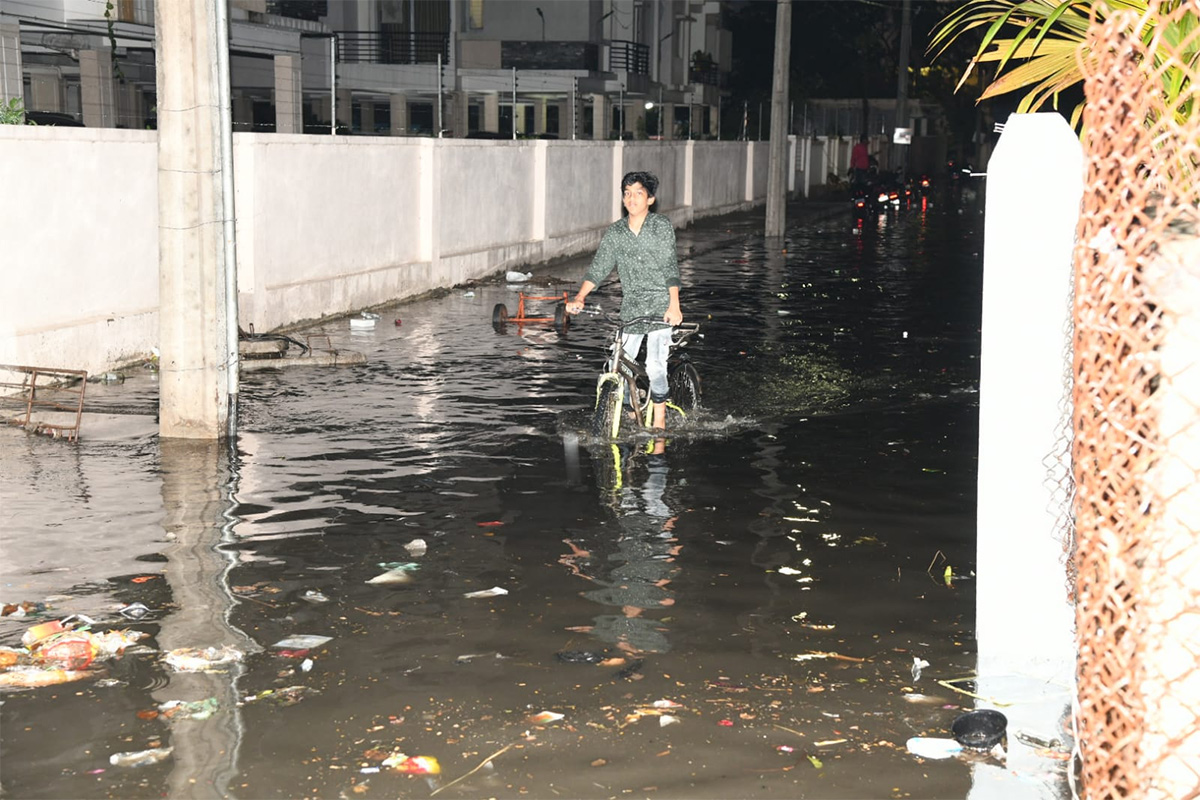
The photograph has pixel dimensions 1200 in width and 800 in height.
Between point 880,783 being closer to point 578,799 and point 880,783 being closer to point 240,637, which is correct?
point 578,799

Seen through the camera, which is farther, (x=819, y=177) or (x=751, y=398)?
(x=819, y=177)

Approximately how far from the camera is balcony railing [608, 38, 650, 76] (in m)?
50.6

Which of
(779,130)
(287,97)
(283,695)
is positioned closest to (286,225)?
(287,97)

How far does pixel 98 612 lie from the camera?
6238 millimetres

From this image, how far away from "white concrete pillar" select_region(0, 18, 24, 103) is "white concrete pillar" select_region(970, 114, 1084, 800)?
1501cm

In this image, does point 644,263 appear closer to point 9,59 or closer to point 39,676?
point 39,676

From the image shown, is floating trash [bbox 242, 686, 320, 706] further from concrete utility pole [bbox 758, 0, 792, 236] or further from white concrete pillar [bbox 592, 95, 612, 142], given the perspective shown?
white concrete pillar [bbox 592, 95, 612, 142]

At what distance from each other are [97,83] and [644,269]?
18.4m

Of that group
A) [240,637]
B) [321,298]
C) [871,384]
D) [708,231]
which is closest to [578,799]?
[240,637]

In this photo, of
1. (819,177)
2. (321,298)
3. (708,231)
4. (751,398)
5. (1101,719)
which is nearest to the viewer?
(1101,719)

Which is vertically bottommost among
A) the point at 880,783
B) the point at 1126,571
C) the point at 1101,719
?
the point at 880,783

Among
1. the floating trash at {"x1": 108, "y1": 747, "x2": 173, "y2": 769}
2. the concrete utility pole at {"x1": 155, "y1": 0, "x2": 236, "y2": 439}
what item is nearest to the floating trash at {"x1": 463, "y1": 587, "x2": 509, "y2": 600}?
the floating trash at {"x1": 108, "y1": 747, "x2": 173, "y2": 769}

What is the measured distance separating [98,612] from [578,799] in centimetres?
269

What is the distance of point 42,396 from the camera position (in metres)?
11.1
